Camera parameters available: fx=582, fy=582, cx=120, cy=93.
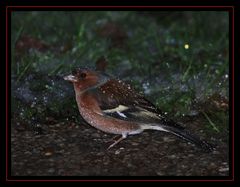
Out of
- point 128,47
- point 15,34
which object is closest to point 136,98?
point 128,47

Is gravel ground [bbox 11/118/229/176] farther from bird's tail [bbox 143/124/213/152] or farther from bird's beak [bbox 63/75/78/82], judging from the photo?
bird's beak [bbox 63/75/78/82]

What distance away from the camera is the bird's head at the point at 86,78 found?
541cm

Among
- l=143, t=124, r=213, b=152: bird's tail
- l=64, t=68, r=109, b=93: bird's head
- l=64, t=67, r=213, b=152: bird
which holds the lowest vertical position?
l=143, t=124, r=213, b=152: bird's tail

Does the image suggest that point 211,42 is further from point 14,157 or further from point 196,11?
point 14,157

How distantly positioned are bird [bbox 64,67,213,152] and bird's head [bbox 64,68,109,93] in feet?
0.04

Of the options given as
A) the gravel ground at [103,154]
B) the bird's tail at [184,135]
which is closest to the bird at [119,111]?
the bird's tail at [184,135]

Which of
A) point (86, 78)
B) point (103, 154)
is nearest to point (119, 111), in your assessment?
point (103, 154)

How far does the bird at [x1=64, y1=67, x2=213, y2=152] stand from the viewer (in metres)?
5.05

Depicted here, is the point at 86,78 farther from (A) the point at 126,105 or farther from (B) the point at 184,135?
(B) the point at 184,135

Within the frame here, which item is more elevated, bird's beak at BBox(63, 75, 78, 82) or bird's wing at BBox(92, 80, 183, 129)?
bird's beak at BBox(63, 75, 78, 82)

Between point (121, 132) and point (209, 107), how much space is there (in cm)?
110

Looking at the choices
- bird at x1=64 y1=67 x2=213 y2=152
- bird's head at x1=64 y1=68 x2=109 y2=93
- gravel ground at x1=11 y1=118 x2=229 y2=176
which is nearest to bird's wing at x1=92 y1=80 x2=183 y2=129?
bird at x1=64 y1=67 x2=213 y2=152

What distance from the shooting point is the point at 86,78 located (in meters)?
5.46

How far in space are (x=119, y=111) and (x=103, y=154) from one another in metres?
0.41
